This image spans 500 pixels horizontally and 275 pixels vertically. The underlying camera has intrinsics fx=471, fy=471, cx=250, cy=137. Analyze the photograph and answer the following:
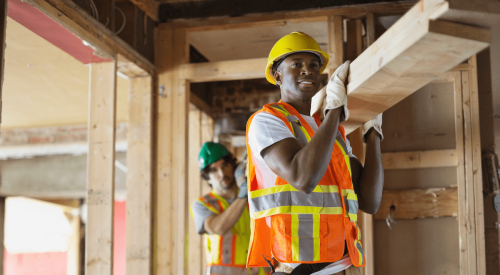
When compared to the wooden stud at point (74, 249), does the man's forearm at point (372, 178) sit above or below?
above

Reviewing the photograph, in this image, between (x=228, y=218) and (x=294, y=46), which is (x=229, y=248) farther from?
(x=294, y=46)

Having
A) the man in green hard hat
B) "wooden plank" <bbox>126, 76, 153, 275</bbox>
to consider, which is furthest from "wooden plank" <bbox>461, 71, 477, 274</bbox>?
"wooden plank" <bbox>126, 76, 153, 275</bbox>

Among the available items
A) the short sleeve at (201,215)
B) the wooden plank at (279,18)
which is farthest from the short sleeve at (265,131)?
the wooden plank at (279,18)

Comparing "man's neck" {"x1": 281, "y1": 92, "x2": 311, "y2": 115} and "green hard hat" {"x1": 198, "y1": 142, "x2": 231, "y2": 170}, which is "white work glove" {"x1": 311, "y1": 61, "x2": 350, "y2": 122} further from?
"green hard hat" {"x1": 198, "y1": 142, "x2": 231, "y2": 170}

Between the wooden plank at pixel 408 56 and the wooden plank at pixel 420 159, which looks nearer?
the wooden plank at pixel 408 56

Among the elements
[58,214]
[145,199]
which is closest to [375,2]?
[145,199]

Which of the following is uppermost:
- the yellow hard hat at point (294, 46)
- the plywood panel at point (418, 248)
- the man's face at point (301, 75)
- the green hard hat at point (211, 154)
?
the yellow hard hat at point (294, 46)

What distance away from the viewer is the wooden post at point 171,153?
3.70 metres

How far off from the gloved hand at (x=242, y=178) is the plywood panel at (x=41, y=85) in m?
2.07

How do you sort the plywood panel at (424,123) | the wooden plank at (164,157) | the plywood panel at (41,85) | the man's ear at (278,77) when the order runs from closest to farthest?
the man's ear at (278,77) → the plywood panel at (424,123) → the wooden plank at (164,157) → the plywood panel at (41,85)

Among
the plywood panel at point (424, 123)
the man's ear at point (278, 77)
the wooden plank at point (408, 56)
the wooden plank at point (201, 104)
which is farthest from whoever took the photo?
the wooden plank at point (201, 104)

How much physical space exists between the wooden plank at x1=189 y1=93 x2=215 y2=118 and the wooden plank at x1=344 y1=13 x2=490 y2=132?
3328 mm

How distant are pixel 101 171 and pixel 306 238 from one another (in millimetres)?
2040

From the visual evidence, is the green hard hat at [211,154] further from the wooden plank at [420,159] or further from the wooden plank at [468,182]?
the wooden plank at [468,182]
